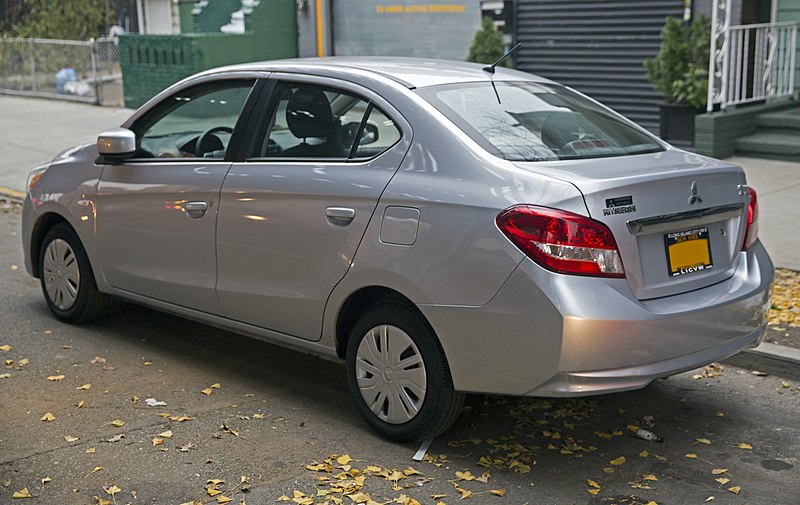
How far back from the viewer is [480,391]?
4379 mm

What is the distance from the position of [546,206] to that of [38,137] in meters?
12.8

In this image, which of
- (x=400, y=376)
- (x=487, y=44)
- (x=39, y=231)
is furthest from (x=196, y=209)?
(x=487, y=44)

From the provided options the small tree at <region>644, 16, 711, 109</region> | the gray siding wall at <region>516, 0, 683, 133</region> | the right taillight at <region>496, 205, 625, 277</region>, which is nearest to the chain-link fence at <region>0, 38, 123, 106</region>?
the gray siding wall at <region>516, 0, 683, 133</region>

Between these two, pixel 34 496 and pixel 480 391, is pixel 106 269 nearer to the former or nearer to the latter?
pixel 34 496

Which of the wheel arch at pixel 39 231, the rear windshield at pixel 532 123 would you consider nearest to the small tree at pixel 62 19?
the wheel arch at pixel 39 231

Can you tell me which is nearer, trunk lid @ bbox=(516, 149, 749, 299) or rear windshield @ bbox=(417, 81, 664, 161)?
trunk lid @ bbox=(516, 149, 749, 299)

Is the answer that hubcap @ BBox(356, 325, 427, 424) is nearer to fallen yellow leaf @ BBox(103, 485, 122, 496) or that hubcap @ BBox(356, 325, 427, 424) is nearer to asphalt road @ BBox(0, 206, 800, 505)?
asphalt road @ BBox(0, 206, 800, 505)

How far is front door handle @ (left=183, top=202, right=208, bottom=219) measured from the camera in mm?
5441

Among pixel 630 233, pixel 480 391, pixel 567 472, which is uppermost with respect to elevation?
pixel 630 233

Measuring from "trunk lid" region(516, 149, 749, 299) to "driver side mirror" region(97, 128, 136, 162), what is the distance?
2456mm

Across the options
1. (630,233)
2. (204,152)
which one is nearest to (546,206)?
(630,233)

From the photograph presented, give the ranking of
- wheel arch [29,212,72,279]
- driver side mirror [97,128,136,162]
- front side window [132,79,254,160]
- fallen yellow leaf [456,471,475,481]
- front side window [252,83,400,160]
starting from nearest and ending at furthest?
fallen yellow leaf [456,471,475,481]
front side window [252,83,400,160]
front side window [132,79,254,160]
driver side mirror [97,128,136,162]
wheel arch [29,212,72,279]

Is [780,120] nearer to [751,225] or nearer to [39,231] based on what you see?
[751,225]

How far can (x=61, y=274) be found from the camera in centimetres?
651
